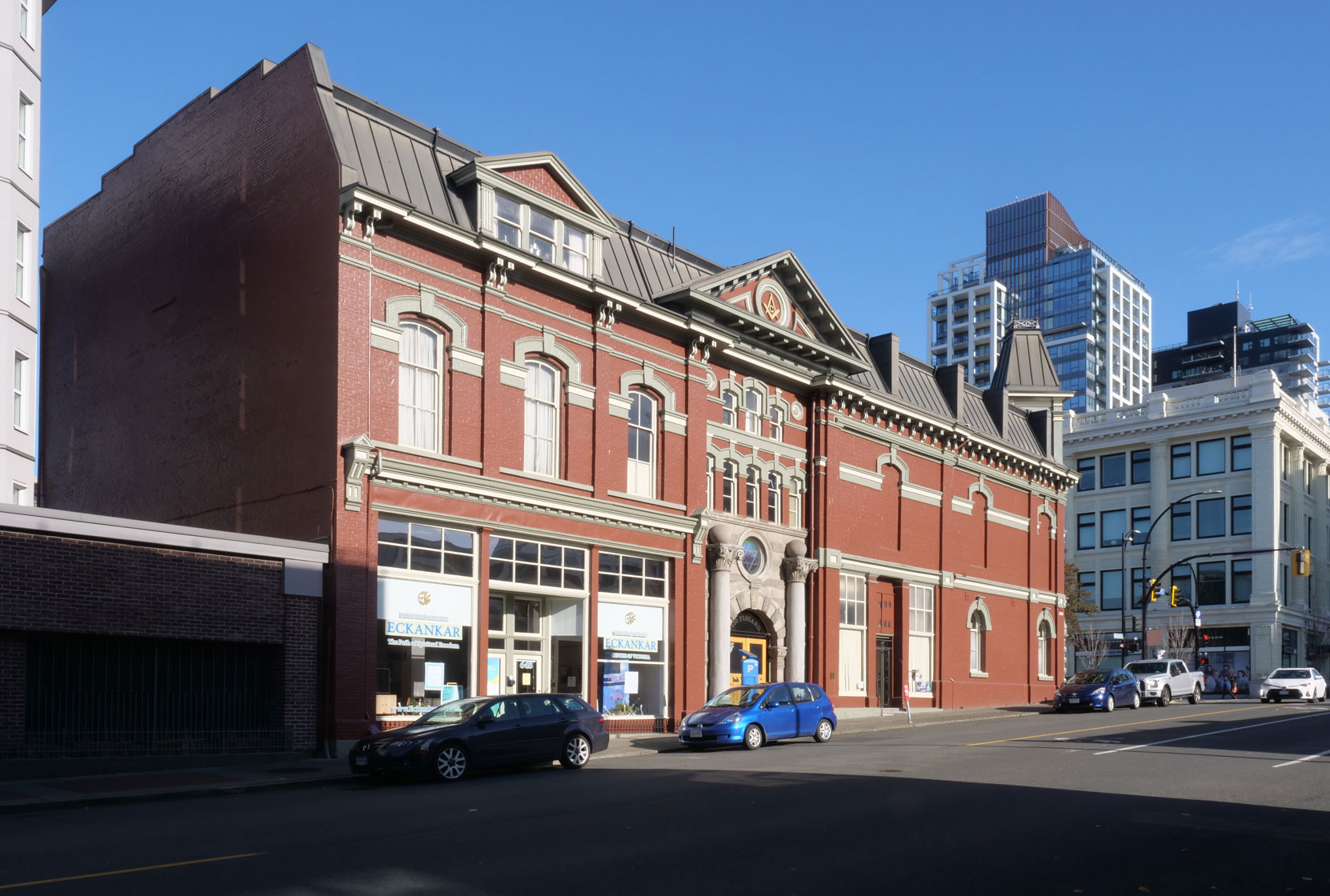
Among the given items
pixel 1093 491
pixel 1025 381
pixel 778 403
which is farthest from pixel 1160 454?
pixel 778 403

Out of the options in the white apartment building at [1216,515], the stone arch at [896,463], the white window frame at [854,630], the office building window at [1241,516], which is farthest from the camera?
the office building window at [1241,516]

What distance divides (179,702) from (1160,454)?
228 feet

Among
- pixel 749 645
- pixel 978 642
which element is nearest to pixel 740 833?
pixel 749 645

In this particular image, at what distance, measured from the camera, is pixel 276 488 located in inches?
978

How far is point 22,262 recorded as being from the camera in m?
32.2

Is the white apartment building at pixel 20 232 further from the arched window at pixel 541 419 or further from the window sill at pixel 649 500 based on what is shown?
the window sill at pixel 649 500

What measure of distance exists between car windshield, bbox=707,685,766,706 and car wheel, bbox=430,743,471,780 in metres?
7.85

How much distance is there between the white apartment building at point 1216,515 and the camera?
7294cm

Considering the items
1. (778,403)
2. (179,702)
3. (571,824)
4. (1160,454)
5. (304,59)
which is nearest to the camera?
(571,824)

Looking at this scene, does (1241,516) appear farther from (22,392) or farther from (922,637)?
(22,392)

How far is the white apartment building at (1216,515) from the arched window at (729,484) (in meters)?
45.3

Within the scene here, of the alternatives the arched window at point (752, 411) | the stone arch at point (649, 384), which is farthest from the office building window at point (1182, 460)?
the stone arch at point (649, 384)

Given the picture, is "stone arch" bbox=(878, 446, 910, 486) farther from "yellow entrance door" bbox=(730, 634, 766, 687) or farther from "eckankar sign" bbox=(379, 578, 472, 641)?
"eckankar sign" bbox=(379, 578, 472, 641)

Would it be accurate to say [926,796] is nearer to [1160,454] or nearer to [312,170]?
[312,170]
